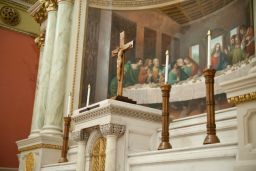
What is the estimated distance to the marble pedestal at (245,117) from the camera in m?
2.73

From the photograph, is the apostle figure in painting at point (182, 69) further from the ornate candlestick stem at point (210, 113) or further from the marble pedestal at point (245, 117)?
the marble pedestal at point (245, 117)

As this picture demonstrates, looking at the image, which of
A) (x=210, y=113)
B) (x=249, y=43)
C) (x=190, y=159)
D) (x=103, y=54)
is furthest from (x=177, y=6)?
(x=190, y=159)

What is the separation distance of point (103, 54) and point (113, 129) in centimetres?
411

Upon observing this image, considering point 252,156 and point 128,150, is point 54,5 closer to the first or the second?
point 128,150

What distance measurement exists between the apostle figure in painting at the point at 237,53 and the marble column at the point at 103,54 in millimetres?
2698

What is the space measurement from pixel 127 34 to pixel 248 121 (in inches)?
228

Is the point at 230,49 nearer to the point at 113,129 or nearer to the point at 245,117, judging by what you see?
the point at 113,129

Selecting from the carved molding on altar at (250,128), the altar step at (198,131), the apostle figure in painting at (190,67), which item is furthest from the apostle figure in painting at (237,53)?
the carved molding on altar at (250,128)

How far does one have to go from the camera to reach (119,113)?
4391 millimetres

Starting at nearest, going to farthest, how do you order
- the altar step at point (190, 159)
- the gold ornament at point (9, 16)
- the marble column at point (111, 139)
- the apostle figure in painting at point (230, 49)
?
1. the altar step at point (190, 159)
2. the marble column at point (111, 139)
3. the apostle figure in painting at point (230, 49)
4. the gold ornament at point (9, 16)

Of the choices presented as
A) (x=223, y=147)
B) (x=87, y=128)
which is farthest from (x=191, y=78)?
(x=223, y=147)

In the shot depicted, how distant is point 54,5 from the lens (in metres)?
8.48

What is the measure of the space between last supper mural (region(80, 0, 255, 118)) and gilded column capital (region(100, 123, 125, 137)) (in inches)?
97.3

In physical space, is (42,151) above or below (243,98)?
above
